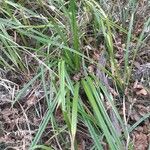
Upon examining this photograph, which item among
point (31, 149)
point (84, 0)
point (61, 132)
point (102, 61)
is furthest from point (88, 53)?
point (31, 149)

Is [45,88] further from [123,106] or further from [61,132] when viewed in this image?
[123,106]

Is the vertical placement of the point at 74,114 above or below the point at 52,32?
below

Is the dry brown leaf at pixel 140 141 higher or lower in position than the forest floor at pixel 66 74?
lower

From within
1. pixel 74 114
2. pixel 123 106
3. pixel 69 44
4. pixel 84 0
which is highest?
pixel 84 0

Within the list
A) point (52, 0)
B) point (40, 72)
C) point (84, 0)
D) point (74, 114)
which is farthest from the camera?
point (52, 0)

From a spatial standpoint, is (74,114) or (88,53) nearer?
(74,114)

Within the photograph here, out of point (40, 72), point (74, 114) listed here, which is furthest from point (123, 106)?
point (40, 72)

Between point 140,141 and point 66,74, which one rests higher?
Result: point 66,74

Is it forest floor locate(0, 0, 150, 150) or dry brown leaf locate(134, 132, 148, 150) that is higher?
forest floor locate(0, 0, 150, 150)

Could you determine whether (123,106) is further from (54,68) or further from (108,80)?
(54,68)

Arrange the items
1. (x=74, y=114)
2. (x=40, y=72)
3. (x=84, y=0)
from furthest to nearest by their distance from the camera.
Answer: (x=84, y=0) → (x=40, y=72) → (x=74, y=114)
